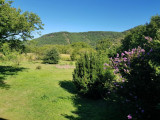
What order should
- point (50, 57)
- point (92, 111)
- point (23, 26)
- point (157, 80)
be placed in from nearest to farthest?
point (157, 80), point (92, 111), point (23, 26), point (50, 57)

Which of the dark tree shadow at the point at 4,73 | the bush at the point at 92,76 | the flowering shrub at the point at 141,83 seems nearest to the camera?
the flowering shrub at the point at 141,83

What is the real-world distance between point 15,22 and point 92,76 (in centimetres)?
1145

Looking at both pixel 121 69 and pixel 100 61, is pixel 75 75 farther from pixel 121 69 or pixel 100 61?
pixel 121 69

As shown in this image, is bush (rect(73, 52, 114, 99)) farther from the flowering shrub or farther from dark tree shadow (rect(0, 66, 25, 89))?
dark tree shadow (rect(0, 66, 25, 89))

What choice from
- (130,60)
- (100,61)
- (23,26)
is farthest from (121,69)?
(23,26)

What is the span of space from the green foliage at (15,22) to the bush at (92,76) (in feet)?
32.5

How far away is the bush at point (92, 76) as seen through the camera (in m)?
8.25

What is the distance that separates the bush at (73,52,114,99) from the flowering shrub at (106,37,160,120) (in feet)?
12.5

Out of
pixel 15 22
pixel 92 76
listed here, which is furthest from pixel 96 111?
pixel 15 22

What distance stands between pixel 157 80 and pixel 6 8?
15269 millimetres

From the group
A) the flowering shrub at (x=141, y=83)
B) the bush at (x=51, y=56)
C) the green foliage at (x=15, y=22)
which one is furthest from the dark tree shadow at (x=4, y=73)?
the bush at (x=51, y=56)

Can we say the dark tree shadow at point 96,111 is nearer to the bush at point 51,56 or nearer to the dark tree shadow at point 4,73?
the dark tree shadow at point 4,73

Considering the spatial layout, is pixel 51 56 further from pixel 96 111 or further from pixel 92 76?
pixel 96 111

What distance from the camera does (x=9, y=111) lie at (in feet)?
20.3
